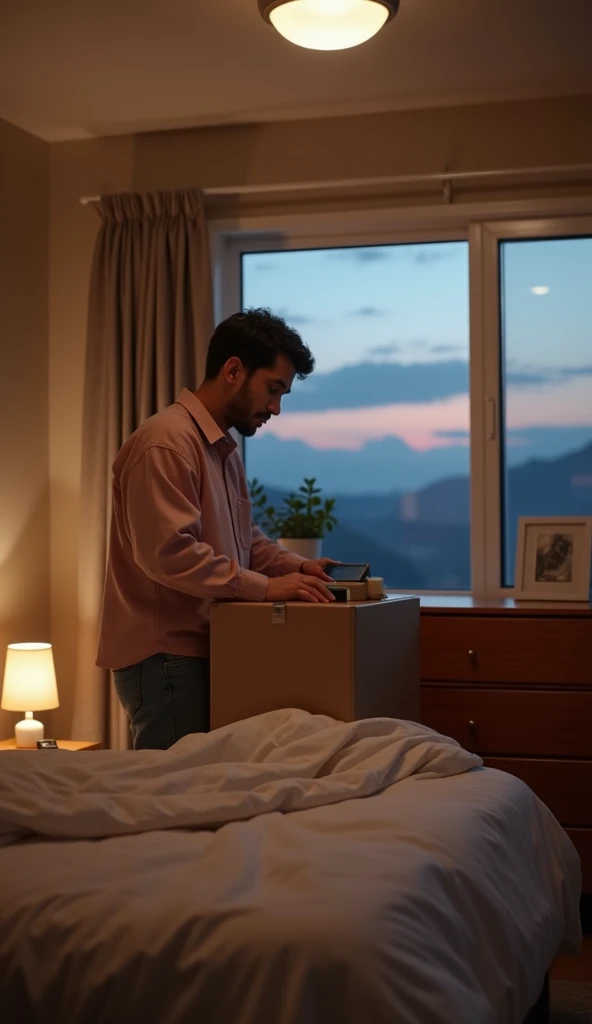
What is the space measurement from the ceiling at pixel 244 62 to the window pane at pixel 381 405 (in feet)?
1.93

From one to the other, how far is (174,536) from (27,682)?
171cm

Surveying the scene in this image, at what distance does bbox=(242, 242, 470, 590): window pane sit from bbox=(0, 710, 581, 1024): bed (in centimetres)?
209

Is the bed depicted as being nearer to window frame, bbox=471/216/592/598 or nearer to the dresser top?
the dresser top

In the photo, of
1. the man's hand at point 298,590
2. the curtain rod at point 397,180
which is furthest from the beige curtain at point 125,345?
the man's hand at point 298,590

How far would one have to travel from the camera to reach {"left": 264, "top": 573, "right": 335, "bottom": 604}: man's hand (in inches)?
88.2

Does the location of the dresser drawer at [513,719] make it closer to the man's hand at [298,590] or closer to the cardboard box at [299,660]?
the cardboard box at [299,660]

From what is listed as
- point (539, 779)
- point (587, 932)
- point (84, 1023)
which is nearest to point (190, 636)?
point (84, 1023)

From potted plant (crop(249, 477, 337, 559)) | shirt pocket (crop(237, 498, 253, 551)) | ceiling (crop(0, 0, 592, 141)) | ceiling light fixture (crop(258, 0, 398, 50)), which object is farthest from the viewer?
potted plant (crop(249, 477, 337, 559))

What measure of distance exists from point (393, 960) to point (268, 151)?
3378 millimetres

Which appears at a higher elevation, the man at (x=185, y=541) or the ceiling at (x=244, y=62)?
the ceiling at (x=244, y=62)

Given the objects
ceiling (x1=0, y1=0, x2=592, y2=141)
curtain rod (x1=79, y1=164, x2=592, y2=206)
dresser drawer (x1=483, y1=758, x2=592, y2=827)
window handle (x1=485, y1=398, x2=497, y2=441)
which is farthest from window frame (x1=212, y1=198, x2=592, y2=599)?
dresser drawer (x1=483, y1=758, x2=592, y2=827)

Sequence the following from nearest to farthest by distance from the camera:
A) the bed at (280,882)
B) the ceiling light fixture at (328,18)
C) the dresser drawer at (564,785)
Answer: the bed at (280,882)
the ceiling light fixture at (328,18)
the dresser drawer at (564,785)

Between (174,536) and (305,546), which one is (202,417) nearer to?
(174,536)

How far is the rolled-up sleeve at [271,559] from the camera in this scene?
2.71 meters
